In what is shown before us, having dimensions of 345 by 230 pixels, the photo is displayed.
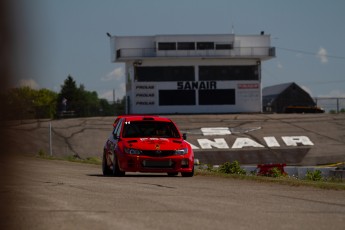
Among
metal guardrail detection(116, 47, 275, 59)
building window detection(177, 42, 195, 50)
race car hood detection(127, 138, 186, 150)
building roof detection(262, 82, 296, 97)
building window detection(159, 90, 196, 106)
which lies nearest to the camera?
race car hood detection(127, 138, 186, 150)

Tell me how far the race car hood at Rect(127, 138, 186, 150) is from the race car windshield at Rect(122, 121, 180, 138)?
659mm

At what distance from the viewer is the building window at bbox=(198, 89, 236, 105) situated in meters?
82.1

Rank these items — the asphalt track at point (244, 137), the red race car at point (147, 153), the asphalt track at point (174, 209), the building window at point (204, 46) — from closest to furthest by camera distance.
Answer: the asphalt track at point (174, 209) < the red race car at point (147, 153) < the asphalt track at point (244, 137) < the building window at point (204, 46)

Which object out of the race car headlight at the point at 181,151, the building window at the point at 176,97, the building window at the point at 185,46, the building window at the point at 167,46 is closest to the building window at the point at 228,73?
the building window at the point at 176,97

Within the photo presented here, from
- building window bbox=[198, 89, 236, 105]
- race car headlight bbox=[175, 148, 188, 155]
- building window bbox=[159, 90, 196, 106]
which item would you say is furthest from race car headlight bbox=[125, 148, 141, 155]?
building window bbox=[198, 89, 236, 105]

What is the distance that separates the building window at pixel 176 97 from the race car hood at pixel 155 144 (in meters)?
62.6

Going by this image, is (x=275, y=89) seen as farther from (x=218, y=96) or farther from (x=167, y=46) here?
(x=167, y=46)

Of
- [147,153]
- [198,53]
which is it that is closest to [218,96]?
[198,53]

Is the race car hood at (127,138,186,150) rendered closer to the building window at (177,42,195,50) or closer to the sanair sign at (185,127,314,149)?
the sanair sign at (185,127,314,149)

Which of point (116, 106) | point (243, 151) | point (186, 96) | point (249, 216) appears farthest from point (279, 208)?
point (116, 106)

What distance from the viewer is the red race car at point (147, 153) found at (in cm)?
1847

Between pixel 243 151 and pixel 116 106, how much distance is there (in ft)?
142

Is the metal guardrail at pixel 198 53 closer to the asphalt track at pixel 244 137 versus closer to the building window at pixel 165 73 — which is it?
the building window at pixel 165 73

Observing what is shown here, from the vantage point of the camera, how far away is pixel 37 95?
222 centimetres
